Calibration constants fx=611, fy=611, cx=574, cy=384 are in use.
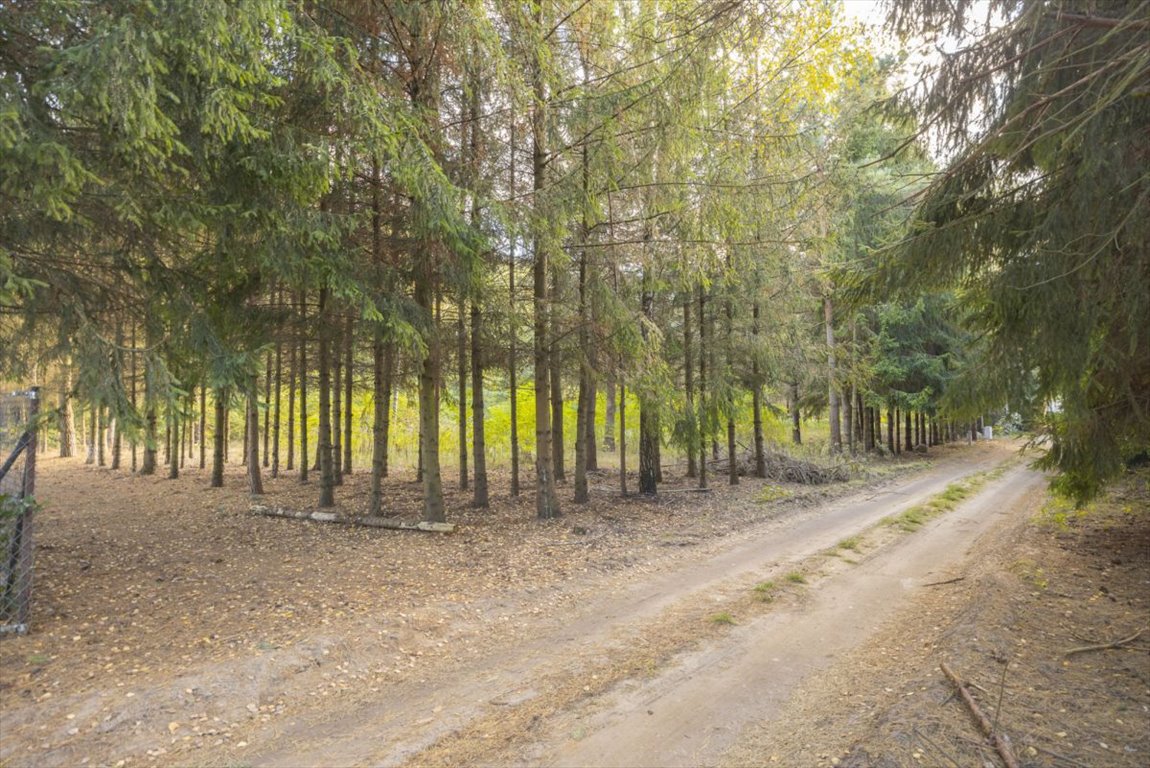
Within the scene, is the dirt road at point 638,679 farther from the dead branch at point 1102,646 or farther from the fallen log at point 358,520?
the fallen log at point 358,520

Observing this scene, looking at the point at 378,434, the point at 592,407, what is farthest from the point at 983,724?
the point at 592,407

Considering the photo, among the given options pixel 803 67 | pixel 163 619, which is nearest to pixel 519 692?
pixel 163 619

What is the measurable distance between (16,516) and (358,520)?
215 inches

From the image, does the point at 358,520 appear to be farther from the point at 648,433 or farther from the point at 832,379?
the point at 832,379

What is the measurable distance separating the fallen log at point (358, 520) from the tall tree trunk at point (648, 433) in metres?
4.50

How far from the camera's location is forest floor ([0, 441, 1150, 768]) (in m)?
3.85

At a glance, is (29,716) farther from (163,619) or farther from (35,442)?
(35,442)

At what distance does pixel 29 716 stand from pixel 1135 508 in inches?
616

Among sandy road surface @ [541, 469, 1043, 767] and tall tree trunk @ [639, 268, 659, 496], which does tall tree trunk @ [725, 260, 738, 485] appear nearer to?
tall tree trunk @ [639, 268, 659, 496]

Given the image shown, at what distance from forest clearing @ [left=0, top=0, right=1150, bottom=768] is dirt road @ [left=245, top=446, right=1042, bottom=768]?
0.04 metres

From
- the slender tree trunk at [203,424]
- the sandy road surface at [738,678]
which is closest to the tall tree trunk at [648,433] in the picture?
the sandy road surface at [738,678]

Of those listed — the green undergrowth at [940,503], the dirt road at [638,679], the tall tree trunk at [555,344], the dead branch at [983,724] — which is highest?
the tall tree trunk at [555,344]

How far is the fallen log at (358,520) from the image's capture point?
31.8ft

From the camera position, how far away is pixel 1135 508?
11.2m
